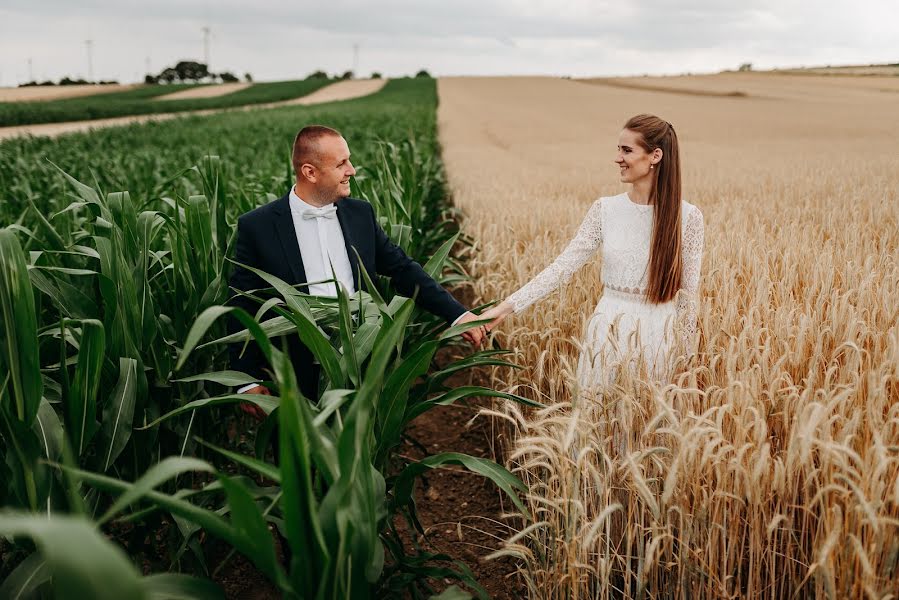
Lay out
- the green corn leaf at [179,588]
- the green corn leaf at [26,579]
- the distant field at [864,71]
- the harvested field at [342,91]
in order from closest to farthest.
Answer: the green corn leaf at [179,588], the green corn leaf at [26,579], the distant field at [864,71], the harvested field at [342,91]

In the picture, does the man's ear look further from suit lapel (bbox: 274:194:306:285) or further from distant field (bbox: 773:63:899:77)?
distant field (bbox: 773:63:899:77)

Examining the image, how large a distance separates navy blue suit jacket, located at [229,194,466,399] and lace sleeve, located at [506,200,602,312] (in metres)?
0.27

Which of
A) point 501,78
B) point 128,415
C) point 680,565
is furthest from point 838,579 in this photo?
point 501,78

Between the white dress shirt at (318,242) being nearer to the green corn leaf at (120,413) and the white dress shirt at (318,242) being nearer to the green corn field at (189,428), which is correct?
the green corn field at (189,428)

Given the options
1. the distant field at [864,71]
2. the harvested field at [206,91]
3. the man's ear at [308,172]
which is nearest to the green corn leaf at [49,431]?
the man's ear at [308,172]

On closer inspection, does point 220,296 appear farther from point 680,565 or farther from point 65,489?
point 680,565

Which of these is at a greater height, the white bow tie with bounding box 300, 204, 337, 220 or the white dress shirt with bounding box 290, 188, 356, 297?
the white bow tie with bounding box 300, 204, 337, 220

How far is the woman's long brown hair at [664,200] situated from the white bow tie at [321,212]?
1.21 metres

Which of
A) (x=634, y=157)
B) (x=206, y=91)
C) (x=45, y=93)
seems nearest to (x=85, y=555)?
(x=634, y=157)

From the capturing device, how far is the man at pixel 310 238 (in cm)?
244

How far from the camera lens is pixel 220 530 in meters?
1.13

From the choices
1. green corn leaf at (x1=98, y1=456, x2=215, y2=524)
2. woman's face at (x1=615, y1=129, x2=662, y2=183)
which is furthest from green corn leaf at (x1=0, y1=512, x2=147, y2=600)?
woman's face at (x1=615, y1=129, x2=662, y2=183)

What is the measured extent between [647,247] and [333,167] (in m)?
1.28

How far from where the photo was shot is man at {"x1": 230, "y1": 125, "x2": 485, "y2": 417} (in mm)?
2436
